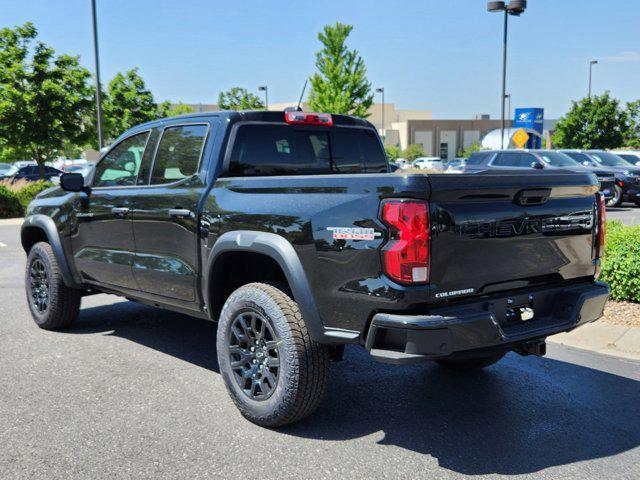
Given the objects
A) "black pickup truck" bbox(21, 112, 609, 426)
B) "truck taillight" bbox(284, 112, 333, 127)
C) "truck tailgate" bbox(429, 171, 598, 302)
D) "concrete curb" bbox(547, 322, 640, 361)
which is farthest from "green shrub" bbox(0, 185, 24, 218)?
"truck tailgate" bbox(429, 171, 598, 302)

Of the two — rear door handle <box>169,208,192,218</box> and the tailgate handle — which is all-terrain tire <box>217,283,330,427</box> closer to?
rear door handle <box>169,208,192,218</box>

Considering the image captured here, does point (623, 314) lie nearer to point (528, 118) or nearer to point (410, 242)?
point (410, 242)

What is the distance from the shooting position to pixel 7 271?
10016mm

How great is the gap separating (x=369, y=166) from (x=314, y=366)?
2151 mm

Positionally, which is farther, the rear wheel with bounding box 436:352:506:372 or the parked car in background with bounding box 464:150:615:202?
the parked car in background with bounding box 464:150:615:202

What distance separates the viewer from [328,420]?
13.4 ft

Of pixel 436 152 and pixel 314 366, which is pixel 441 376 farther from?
pixel 436 152

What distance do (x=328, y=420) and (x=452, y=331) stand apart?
50.4 inches

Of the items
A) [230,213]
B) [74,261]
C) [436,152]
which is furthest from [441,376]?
[436,152]

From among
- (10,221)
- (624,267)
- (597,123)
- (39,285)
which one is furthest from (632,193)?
(597,123)

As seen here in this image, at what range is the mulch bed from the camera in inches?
244

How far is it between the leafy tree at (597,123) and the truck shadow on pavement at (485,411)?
128 feet

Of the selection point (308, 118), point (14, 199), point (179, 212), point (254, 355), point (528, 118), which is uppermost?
point (528, 118)

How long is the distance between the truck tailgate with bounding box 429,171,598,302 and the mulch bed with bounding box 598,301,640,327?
2.48 meters
